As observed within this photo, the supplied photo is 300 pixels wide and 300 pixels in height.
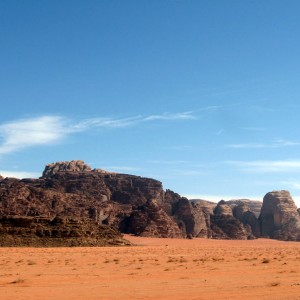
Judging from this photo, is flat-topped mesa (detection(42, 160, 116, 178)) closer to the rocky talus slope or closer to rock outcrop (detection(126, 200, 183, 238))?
the rocky talus slope

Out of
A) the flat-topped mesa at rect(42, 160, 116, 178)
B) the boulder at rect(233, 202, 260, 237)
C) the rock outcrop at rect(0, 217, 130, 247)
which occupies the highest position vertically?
the flat-topped mesa at rect(42, 160, 116, 178)

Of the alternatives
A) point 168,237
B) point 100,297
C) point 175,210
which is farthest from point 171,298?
Result: point 175,210

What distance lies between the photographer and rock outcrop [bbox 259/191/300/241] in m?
149

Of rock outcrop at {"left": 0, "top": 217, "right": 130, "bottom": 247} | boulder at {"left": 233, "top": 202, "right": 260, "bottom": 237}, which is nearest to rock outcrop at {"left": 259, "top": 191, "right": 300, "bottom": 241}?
boulder at {"left": 233, "top": 202, "right": 260, "bottom": 237}

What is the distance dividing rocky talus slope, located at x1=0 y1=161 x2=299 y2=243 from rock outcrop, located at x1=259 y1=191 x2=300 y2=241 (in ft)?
1.18

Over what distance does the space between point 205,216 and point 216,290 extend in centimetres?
12415

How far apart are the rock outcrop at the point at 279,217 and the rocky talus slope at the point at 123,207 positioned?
14.2 inches

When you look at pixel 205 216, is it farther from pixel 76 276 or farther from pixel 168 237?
pixel 76 276

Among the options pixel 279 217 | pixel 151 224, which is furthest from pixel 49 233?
pixel 279 217

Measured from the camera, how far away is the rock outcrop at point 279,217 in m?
149

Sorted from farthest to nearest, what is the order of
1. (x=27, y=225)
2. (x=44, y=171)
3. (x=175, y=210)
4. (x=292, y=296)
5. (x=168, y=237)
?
(x=44, y=171), (x=175, y=210), (x=168, y=237), (x=27, y=225), (x=292, y=296)

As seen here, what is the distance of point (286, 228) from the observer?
150 metres

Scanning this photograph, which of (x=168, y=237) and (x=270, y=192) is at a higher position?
(x=270, y=192)

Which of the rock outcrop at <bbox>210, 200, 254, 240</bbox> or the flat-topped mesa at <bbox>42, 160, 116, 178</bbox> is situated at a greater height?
the flat-topped mesa at <bbox>42, 160, 116, 178</bbox>
